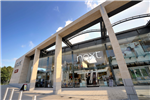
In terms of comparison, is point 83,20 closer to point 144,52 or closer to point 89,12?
point 89,12

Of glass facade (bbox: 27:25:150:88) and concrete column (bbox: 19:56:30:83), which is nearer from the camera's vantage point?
glass facade (bbox: 27:25:150:88)

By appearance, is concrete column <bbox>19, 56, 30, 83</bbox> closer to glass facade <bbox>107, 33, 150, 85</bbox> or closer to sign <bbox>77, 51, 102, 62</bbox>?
sign <bbox>77, 51, 102, 62</bbox>

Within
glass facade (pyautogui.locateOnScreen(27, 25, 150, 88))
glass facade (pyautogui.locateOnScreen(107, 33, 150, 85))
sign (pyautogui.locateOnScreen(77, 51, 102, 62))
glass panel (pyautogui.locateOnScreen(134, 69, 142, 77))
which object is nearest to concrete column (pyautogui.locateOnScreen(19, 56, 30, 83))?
glass facade (pyautogui.locateOnScreen(27, 25, 150, 88))

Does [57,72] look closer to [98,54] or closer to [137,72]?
[98,54]

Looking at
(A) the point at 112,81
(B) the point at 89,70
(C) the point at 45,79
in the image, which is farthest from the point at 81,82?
(C) the point at 45,79

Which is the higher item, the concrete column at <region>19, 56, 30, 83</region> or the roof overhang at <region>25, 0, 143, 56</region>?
the roof overhang at <region>25, 0, 143, 56</region>

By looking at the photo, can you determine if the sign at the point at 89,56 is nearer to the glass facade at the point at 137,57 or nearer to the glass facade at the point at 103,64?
the glass facade at the point at 103,64

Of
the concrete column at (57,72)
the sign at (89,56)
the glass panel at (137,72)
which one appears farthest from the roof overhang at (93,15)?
the glass panel at (137,72)

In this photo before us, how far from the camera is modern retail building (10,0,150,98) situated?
296 inches

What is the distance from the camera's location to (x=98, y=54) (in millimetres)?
11961

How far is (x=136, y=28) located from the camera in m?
10.6

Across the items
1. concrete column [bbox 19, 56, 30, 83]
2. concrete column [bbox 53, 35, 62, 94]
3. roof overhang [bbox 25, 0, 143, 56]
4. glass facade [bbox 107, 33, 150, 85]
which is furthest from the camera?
concrete column [bbox 19, 56, 30, 83]

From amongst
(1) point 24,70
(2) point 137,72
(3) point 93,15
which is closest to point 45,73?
(1) point 24,70

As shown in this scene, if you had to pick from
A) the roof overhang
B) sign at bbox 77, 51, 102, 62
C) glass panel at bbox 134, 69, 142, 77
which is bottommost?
glass panel at bbox 134, 69, 142, 77
